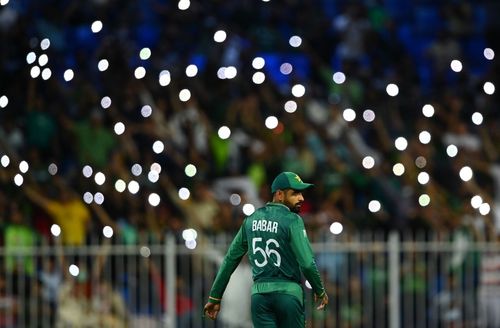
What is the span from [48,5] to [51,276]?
411cm

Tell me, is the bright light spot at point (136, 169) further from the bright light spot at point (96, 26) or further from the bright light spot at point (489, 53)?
the bright light spot at point (489, 53)

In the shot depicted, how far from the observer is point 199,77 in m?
18.0

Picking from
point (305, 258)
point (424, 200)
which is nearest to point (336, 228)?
point (424, 200)

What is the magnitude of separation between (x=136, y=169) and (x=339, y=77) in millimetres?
2712

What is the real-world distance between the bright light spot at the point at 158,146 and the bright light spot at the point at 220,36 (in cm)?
162

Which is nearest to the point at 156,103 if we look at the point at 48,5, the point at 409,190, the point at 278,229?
the point at 48,5

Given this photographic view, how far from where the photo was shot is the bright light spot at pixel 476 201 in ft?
54.3

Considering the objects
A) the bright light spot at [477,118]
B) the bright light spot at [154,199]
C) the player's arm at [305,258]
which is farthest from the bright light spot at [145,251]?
the player's arm at [305,258]

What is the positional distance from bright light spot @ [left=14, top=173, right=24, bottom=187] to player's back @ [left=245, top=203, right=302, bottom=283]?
281 inches

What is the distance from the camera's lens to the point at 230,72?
17.8m

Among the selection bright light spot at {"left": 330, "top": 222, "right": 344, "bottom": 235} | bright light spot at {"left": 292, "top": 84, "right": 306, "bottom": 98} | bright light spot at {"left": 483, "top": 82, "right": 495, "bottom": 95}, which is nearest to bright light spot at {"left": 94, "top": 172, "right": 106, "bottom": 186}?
bright light spot at {"left": 292, "top": 84, "right": 306, "bottom": 98}

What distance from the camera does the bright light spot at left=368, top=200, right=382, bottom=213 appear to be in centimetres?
1670

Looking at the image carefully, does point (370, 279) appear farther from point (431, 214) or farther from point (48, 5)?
point (48, 5)

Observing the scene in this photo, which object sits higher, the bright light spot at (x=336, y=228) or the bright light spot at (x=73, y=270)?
the bright light spot at (x=336, y=228)
